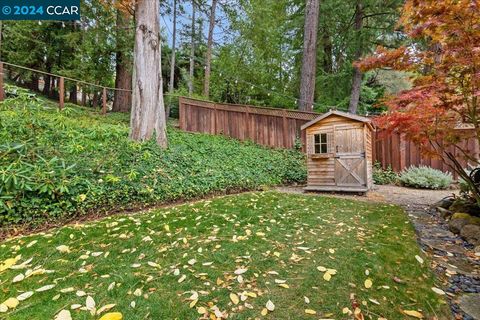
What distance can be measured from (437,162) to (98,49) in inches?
509

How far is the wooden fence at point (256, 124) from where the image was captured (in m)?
8.45

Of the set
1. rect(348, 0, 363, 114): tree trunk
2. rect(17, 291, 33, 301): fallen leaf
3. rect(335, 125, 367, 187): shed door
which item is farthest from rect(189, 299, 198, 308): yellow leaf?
rect(348, 0, 363, 114): tree trunk

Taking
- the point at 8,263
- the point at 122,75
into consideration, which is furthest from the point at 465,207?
the point at 122,75

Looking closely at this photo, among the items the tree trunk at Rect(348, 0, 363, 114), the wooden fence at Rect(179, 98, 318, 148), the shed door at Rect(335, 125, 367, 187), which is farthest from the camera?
the tree trunk at Rect(348, 0, 363, 114)

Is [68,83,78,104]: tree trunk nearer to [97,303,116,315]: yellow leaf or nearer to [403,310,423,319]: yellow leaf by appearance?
[97,303,116,315]: yellow leaf

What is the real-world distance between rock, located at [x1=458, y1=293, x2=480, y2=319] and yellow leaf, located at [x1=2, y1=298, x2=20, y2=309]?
119 inches

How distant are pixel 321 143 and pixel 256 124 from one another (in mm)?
3362

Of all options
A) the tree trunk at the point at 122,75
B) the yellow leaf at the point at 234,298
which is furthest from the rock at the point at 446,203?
the tree trunk at the point at 122,75

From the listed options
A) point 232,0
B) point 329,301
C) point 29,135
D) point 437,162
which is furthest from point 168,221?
point 232,0

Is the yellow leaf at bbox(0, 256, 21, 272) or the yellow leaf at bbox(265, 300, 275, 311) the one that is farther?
the yellow leaf at bbox(0, 256, 21, 272)

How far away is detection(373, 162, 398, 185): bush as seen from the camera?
7848mm

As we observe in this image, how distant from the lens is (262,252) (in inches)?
97.2

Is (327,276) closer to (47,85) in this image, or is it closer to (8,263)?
(8,263)

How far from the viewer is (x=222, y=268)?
2.18 metres
